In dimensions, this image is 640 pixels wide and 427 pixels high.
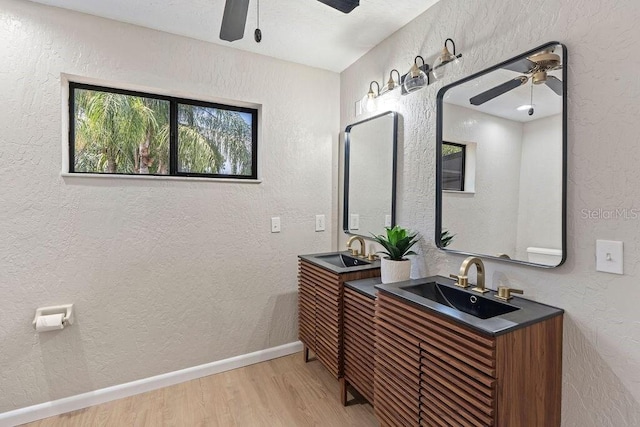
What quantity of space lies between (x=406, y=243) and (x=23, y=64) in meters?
2.51

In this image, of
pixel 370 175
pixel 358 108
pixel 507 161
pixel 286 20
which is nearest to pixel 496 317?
pixel 507 161

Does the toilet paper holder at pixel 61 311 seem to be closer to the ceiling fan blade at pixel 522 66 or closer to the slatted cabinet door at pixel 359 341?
A: the slatted cabinet door at pixel 359 341

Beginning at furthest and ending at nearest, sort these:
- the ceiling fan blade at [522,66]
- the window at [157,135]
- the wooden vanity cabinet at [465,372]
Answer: the window at [157,135] < the ceiling fan blade at [522,66] < the wooden vanity cabinet at [465,372]

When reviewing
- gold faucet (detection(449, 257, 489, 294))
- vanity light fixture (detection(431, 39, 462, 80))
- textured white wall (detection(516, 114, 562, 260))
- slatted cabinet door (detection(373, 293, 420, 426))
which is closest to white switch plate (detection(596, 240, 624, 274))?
textured white wall (detection(516, 114, 562, 260))

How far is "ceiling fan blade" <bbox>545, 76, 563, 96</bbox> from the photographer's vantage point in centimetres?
133

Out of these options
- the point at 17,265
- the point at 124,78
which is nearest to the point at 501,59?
the point at 124,78

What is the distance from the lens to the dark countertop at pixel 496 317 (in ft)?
3.68

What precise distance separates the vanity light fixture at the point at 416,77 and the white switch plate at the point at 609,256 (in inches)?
48.3

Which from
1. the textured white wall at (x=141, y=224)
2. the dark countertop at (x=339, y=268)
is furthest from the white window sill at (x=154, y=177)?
Result: the dark countertop at (x=339, y=268)

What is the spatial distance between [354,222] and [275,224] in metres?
0.67

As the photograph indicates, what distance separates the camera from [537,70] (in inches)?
55.4

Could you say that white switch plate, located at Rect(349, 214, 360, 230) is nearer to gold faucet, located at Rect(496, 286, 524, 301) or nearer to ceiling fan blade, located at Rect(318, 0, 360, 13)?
gold faucet, located at Rect(496, 286, 524, 301)

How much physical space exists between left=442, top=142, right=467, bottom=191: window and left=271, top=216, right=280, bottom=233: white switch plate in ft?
4.44

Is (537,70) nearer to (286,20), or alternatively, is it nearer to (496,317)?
(496,317)
